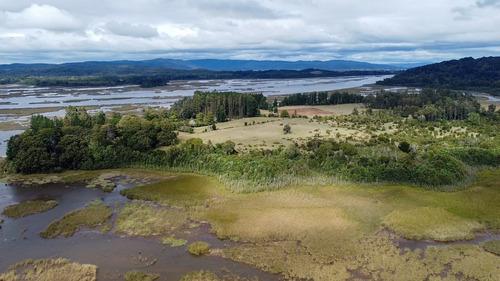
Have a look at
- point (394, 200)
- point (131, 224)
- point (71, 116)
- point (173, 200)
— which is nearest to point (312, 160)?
point (394, 200)

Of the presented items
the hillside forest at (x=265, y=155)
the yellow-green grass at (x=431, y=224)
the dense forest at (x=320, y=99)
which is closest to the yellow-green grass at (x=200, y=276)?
the hillside forest at (x=265, y=155)

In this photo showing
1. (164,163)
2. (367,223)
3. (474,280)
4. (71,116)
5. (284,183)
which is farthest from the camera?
(71,116)

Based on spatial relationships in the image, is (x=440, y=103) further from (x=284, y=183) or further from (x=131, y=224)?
(x=131, y=224)

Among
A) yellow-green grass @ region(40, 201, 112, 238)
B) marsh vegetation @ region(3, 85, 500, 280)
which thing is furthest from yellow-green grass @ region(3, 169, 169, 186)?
yellow-green grass @ region(40, 201, 112, 238)

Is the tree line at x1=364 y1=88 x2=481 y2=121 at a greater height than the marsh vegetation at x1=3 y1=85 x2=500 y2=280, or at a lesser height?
greater

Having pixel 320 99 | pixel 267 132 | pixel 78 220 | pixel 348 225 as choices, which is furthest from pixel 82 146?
pixel 320 99

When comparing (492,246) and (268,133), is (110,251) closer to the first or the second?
(492,246)

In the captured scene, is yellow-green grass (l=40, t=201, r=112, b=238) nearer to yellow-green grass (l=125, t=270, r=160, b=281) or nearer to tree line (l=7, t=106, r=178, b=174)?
yellow-green grass (l=125, t=270, r=160, b=281)
